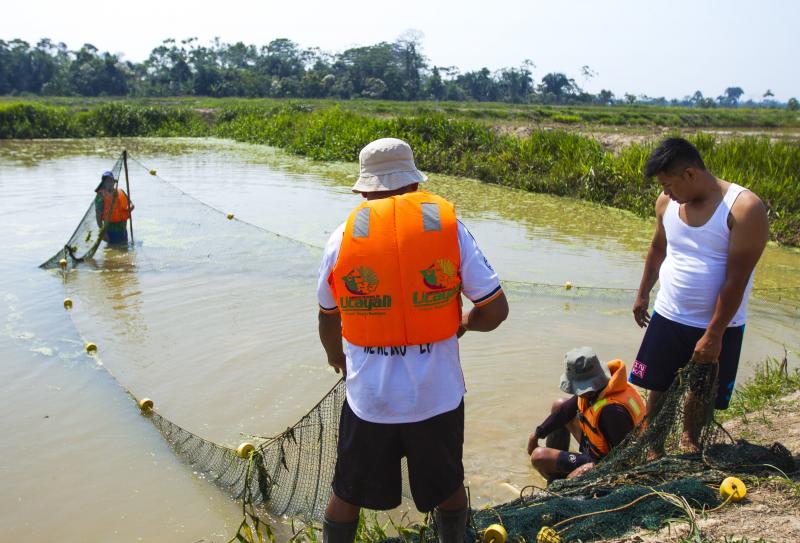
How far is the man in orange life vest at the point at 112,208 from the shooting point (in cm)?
765

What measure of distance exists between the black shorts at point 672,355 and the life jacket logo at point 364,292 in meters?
1.46

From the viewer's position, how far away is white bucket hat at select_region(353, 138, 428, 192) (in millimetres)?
1959

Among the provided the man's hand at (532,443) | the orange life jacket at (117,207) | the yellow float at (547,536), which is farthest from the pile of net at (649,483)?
the orange life jacket at (117,207)

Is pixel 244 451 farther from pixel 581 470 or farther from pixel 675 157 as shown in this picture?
pixel 675 157

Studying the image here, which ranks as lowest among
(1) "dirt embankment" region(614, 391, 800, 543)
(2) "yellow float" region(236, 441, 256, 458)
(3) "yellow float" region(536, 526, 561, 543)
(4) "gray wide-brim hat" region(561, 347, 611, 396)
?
(2) "yellow float" region(236, 441, 256, 458)

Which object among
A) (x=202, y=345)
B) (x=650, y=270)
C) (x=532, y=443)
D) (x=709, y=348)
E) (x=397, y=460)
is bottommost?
(x=202, y=345)

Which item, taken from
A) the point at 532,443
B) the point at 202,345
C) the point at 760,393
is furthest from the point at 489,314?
the point at 202,345

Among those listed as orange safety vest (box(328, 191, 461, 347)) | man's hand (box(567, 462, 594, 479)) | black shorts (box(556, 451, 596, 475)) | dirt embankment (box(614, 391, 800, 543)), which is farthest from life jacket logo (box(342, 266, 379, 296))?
black shorts (box(556, 451, 596, 475))

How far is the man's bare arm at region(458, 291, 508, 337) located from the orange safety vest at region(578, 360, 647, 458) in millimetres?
1099

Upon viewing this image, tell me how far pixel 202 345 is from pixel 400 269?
3.96m

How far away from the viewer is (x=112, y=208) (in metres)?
7.70

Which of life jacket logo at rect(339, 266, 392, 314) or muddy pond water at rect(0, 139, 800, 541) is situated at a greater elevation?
life jacket logo at rect(339, 266, 392, 314)

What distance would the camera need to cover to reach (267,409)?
4.37 m

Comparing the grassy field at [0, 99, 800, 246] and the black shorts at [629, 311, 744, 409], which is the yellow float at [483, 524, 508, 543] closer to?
the black shorts at [629, 311, 744, 409]
